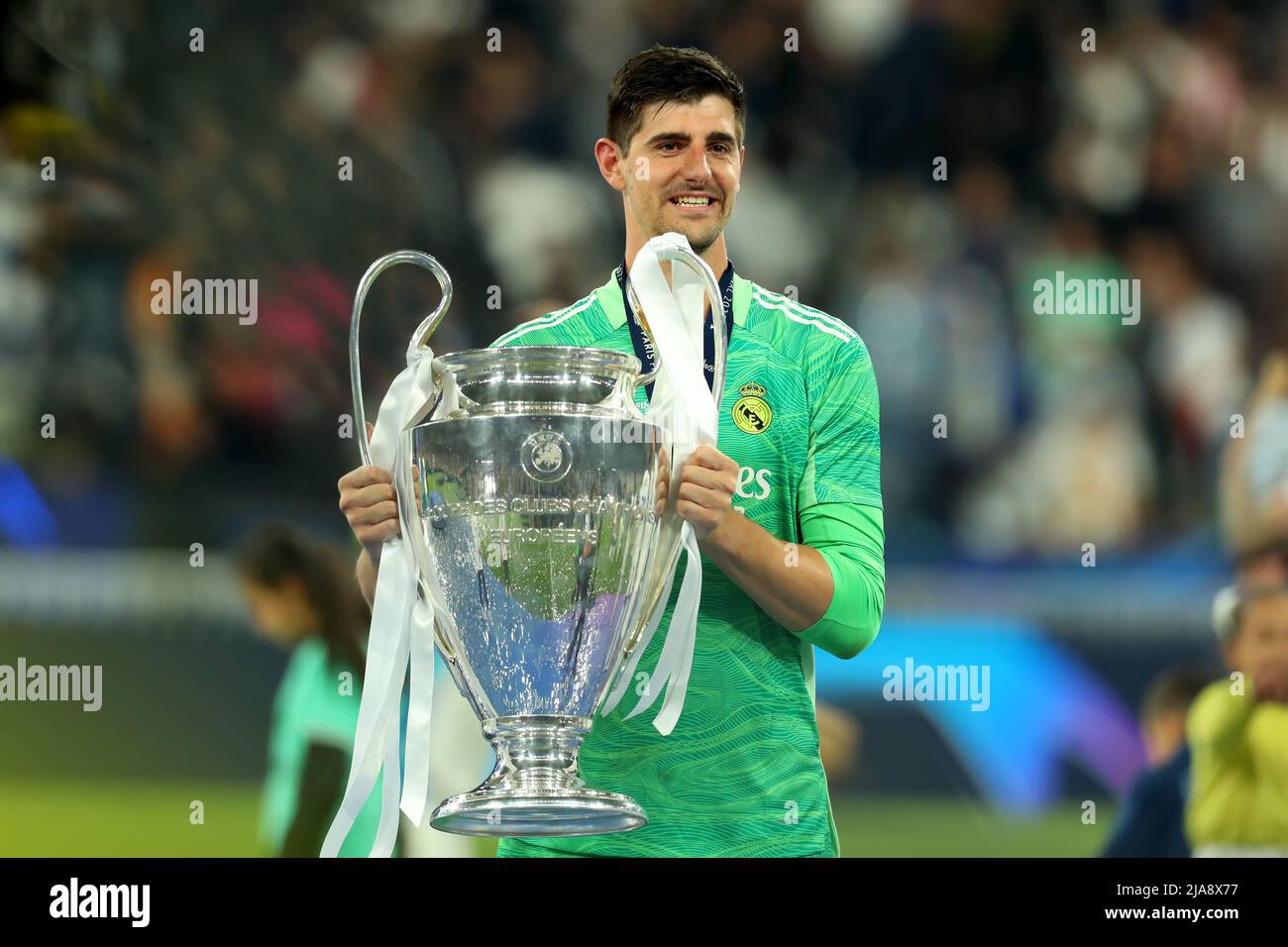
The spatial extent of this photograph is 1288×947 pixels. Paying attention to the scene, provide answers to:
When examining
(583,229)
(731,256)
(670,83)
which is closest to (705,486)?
(670,83)

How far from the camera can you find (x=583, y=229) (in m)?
4.45

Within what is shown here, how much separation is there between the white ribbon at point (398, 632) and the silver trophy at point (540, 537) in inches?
0.5

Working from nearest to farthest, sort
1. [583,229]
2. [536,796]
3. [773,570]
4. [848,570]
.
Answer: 1. [536,796]
2. [773,570]
3. [848,570]
4. [583,229]

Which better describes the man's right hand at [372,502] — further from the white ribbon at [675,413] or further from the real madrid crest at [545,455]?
the white ribbon at [675,413]

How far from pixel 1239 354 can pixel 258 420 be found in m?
2.71

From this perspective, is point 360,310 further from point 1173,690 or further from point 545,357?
point 1173,690

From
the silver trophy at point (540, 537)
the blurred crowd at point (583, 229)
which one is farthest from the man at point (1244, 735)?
the silver trophy at point (540, 537)

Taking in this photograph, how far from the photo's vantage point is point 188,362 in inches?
171

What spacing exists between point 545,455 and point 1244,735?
3037 millimetres

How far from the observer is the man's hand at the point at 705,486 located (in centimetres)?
147

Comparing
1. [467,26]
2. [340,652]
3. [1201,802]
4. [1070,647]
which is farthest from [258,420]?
[1201,802]

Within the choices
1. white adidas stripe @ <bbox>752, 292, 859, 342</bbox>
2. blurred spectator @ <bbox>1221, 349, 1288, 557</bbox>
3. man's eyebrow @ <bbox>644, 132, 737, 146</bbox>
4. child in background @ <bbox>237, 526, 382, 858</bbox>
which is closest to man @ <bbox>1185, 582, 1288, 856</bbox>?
blurred spectator @ <bbox>1221, 349, 1288, 557</bbox>
